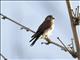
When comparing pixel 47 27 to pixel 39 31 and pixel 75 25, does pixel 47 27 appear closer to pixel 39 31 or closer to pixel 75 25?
pixel 39 31

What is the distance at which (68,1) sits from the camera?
1787 millimetres

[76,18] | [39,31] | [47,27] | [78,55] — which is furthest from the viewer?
[47,27]

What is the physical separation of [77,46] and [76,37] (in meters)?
0.06

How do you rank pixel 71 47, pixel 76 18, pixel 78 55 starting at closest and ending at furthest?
pixel 78 55 → pixel 76 18 → pixel 71 47

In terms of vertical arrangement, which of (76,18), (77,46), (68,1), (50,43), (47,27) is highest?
(68,1)

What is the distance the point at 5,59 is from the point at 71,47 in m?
0.48

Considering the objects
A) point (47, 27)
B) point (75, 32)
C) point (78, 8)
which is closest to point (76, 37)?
point (75, 32)

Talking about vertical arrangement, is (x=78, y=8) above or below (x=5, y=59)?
above

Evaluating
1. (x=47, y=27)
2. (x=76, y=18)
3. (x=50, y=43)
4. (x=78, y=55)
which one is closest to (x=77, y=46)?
(x=78, y=55)

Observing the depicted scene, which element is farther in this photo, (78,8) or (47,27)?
(47,27)

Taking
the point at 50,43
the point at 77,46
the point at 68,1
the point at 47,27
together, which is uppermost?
the point at 68,1

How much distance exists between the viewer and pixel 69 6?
1784mm

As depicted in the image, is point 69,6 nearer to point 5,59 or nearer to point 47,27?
point 5,59

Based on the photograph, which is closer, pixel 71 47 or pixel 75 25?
pixel 75 25
